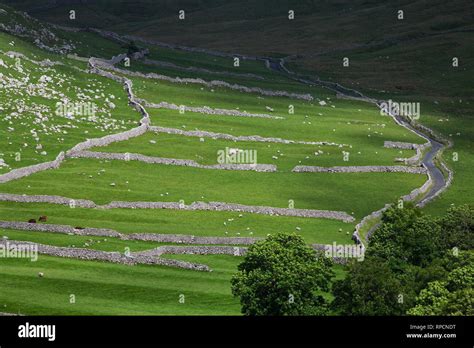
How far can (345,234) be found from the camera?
87.6m

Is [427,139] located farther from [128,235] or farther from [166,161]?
[128,235]

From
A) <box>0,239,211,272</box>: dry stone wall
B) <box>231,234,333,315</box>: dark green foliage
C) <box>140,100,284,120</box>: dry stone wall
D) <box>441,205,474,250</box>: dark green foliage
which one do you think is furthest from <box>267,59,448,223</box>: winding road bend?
<box>231,234,333,315</box>: dark green foliage

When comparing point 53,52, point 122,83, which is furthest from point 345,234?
point 53,52

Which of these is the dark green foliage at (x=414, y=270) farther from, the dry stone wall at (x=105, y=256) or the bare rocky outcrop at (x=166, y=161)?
the bare rocky outcrop at (x=166, y=161)

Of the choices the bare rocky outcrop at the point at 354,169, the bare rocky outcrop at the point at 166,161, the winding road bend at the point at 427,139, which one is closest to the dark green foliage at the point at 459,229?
the winding road bend at the point at 427,139

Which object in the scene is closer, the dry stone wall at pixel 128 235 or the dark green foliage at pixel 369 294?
the dark green foliage at pixel 369 294

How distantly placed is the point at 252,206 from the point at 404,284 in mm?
31248

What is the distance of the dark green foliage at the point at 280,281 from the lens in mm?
60062

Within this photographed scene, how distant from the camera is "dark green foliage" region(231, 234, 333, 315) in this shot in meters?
60.1

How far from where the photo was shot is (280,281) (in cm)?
6038

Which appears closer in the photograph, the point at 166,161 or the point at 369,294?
the point at 369,294

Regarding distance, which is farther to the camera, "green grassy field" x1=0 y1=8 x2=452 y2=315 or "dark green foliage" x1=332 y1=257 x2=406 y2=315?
"green grassy field" x1=0 y1=8 x2=452 y2=315

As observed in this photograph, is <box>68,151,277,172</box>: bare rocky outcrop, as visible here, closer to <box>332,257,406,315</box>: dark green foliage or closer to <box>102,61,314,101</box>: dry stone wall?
<box>332,257,406,315</box>: dark green foliage

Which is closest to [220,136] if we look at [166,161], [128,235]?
[166,161]
